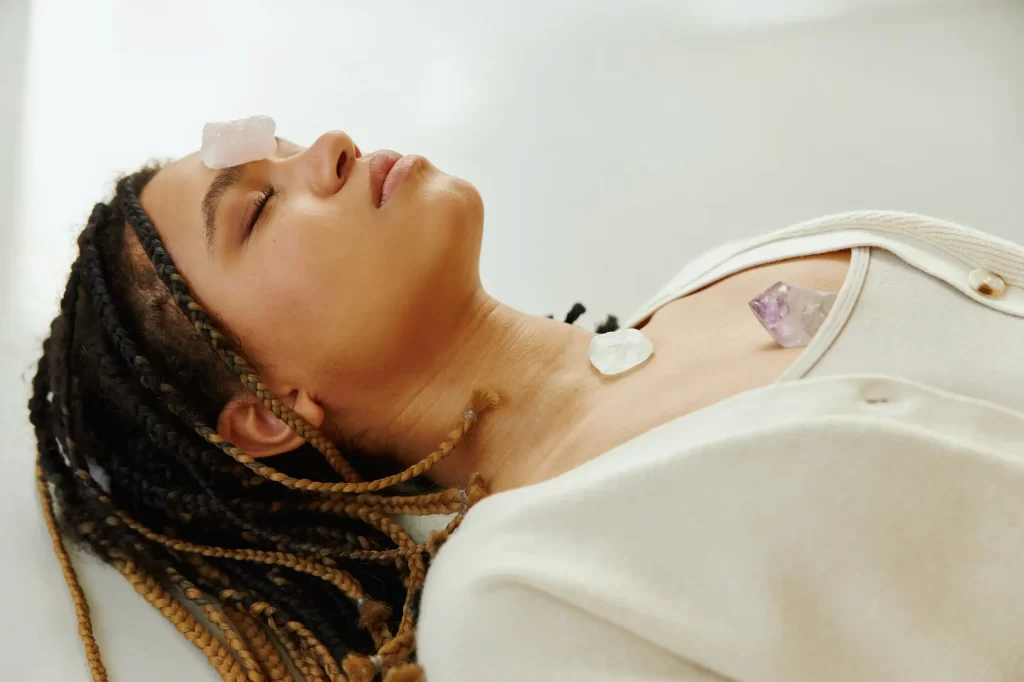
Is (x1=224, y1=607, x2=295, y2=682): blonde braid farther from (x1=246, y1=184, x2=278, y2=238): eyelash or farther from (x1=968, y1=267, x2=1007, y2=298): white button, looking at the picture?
(x1=968, y1=267, x2=1007, y2=298): white button

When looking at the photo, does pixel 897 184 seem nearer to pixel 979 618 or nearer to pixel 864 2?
pixel 864 2

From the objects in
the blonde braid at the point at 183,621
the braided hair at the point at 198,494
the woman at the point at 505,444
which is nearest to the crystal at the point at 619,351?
the woman at the point at 505,444

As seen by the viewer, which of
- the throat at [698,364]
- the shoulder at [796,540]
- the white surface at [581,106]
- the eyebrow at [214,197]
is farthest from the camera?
the white surface at [581,106]

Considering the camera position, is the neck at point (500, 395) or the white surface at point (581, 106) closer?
the neck at point (500, 395)

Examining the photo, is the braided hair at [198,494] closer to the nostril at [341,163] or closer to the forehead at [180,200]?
the forehead at [180,200]

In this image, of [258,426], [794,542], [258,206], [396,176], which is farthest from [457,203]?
[794,542]

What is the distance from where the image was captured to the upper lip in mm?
868

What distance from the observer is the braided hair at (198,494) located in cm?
86

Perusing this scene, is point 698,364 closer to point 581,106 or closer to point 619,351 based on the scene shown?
point 619,351

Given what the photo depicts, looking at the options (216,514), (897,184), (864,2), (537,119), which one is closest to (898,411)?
(216,514)

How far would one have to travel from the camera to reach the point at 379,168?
2.90 feet

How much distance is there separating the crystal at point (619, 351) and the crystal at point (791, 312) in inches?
5.6

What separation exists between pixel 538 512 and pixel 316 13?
1135mm

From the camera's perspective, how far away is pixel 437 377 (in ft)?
3.01
